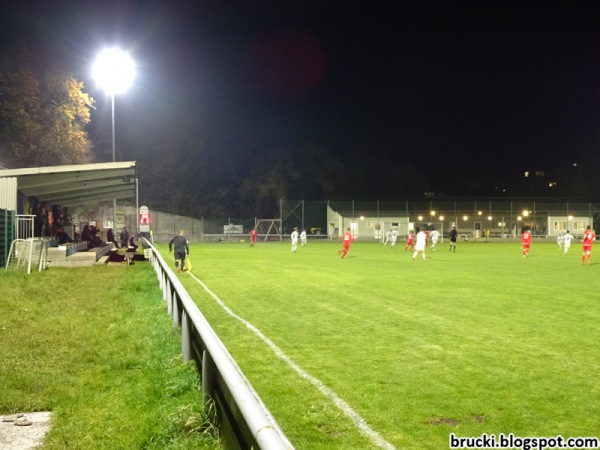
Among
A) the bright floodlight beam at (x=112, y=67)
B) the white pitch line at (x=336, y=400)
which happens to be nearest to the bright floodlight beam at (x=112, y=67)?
the bright floodlight beam at (x=112, y=67)

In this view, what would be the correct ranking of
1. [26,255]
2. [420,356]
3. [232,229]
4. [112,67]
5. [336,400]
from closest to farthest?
[336,400]
[420,356]
[26,255]
[112,67]
[232,229]

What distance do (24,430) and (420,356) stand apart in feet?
15.3

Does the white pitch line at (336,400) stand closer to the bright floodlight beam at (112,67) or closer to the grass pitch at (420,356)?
the grass pitch at (420,356)

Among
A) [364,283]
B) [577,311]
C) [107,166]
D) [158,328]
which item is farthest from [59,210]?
[577,311]

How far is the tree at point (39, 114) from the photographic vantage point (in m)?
35.3

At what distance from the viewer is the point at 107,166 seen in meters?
20.8

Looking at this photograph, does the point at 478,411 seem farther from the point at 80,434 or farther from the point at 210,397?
the point at 80,434

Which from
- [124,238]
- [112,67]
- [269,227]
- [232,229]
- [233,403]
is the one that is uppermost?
[112,67]

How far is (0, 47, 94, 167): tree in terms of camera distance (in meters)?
35.3

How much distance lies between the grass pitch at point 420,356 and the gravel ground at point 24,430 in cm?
199

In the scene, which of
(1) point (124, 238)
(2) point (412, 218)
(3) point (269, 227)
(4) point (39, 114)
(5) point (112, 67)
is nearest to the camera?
(5) point (112, 67)

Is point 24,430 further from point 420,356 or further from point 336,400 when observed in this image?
point 420,356

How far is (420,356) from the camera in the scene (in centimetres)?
747

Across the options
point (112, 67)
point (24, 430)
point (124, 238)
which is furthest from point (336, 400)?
point (124, 238)
